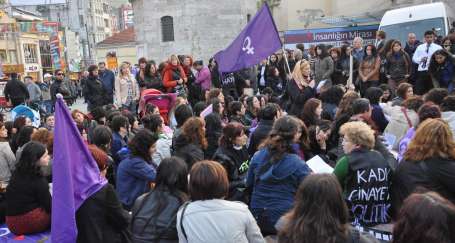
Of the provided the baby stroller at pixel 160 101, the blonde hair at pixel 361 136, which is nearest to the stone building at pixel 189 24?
the baby stroller at pixel 160 101

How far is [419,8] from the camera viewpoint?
1594 centimetres

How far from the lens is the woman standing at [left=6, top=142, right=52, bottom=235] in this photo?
209 inches

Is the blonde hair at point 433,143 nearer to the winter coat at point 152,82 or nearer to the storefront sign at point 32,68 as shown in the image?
the winter coat at point 152,82

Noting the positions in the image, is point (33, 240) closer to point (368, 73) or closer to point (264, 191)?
point (264, 191)

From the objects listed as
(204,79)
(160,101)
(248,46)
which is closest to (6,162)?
(160,101)

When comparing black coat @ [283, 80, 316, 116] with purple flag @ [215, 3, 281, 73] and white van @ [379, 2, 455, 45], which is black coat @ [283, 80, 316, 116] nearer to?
purple flag @ [215, 3, 281, 73]

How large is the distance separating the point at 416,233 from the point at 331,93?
5790mm

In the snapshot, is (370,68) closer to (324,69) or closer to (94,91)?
(324,69)

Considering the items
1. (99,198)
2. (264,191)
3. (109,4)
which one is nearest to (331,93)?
(264,191)

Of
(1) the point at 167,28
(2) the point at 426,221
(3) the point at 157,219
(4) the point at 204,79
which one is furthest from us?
(1) the point at 167,28

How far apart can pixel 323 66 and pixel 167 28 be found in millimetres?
20203

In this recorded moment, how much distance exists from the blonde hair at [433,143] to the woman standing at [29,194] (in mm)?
3687

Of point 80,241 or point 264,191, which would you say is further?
point 264,191

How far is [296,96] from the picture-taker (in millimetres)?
9391
